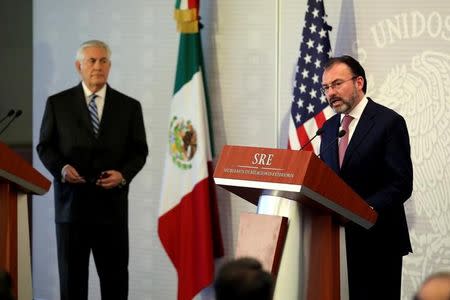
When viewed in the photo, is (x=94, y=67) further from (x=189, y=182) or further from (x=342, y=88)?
(x=342, y=88)

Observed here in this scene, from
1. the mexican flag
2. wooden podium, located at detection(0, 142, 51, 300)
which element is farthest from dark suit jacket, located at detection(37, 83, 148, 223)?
the mexican flag

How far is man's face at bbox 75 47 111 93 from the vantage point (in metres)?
5.88

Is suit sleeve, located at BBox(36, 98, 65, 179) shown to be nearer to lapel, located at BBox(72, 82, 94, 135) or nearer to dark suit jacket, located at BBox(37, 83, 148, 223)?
dark suit jacket, located at BBox(37, 83, 148, 223)

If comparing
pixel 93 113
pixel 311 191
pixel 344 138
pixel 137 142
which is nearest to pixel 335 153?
pixel 344 138

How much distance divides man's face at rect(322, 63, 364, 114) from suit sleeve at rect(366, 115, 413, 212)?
236mm

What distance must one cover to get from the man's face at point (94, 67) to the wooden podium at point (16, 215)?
2.94 ft

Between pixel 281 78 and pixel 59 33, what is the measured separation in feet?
6.63

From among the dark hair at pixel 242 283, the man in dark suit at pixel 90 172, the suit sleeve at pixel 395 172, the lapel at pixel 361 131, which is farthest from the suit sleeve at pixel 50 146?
the dark hair at pixel 242 283

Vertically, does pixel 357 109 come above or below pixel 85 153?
above

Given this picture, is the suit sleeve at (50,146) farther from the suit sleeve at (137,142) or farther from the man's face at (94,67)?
the suit sleeve at (137,142)

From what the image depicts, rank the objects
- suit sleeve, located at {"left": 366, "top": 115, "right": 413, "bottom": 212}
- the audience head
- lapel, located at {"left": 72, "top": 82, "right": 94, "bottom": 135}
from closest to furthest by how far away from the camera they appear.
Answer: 1. the audience head
2. suit sleeve, located at {"left": 366, "top": 115, "right": 413, "bottom": 212}
3. lapel, located at {"left": 72, "top": 82, "right": 94, "bottom": 135}

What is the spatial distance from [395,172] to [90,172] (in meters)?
2.12

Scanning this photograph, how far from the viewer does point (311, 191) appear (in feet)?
12.6

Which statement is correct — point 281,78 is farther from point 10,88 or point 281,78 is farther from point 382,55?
point 10,88
